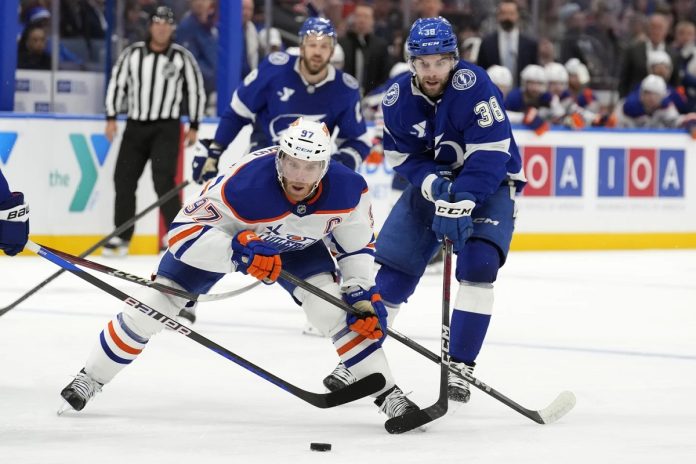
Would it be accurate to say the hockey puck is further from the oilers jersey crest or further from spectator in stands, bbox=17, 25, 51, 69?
spectator in stands, bbox=17, 25, 51, 69

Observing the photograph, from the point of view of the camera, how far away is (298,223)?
3514 millimetres

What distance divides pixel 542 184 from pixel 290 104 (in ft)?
13.3

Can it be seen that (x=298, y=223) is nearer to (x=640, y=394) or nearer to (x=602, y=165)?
(x=640, y=394)

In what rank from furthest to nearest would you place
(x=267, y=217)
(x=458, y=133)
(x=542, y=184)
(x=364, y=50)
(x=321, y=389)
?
(x=364, y=50) → (x=542, y=184) → (x=321, y=389) → (x=458, y=133) → (x=267, y=217)

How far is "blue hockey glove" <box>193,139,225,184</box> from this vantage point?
5.41 metres

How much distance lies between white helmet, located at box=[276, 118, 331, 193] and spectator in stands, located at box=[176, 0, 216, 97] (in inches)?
220

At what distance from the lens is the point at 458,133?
3928 millimetres

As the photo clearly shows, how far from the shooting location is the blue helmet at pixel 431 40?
12.4 ft

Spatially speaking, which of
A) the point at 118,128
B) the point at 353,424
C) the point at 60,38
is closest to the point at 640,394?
the point at 353,424

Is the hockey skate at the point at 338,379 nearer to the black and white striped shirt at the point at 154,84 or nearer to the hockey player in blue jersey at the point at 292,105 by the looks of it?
the hockey player in blue jersey at the point at 292,105

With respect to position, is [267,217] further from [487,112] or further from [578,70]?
[578,70]

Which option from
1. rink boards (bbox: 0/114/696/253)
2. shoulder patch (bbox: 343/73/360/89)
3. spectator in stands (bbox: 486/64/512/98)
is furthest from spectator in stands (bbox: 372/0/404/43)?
shoulder patch (bbox: 343/73/360/89)

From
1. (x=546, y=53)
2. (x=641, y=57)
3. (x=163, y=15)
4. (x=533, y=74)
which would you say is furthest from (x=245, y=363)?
(x=641, y=57)

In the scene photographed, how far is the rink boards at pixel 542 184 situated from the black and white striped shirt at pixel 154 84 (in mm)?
205
